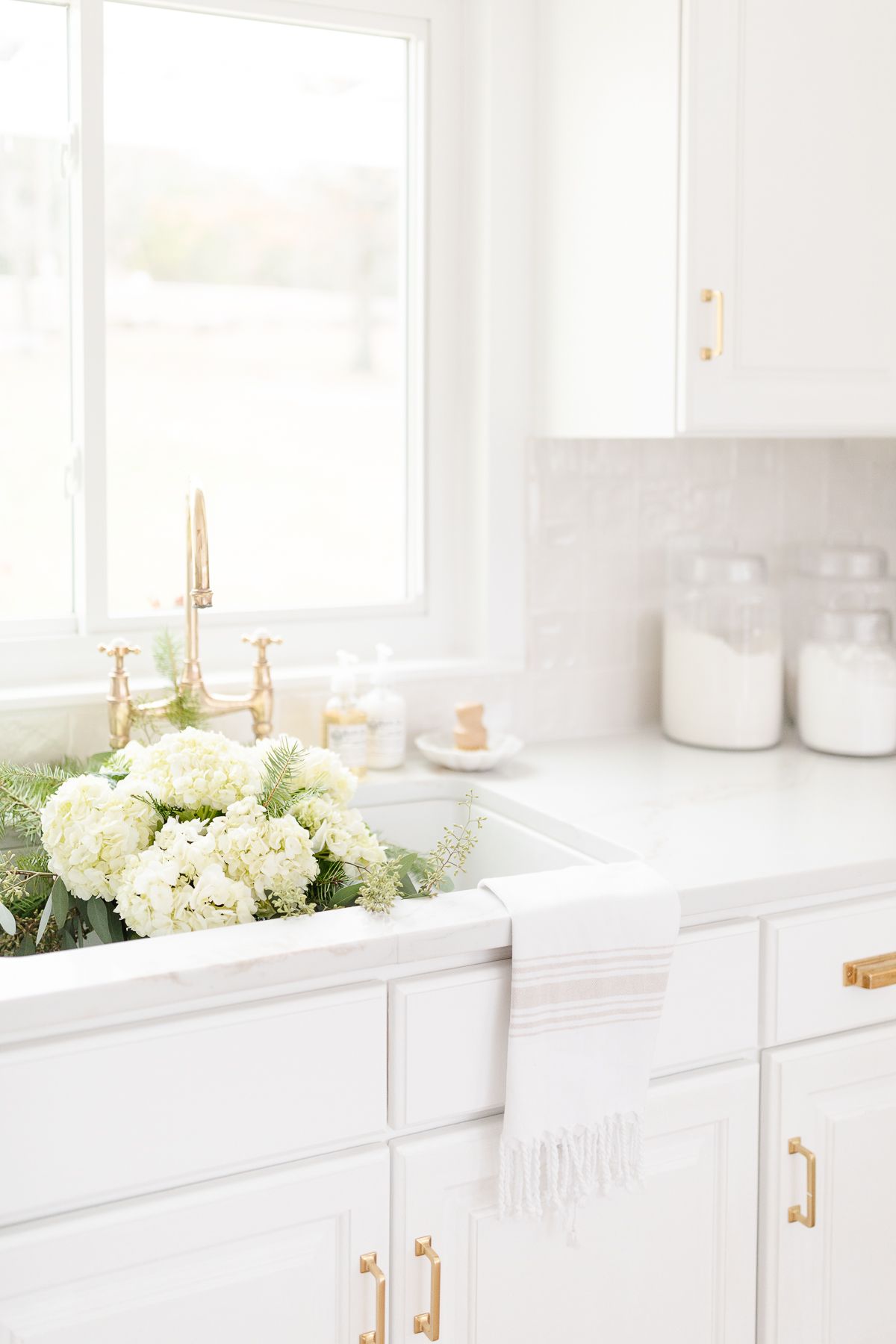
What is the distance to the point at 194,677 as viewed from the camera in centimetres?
185

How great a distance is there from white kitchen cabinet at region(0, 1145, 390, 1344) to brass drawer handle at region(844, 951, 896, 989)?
0.60 m

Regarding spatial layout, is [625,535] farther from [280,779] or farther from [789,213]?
[280,779]

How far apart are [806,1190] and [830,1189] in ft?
0.14

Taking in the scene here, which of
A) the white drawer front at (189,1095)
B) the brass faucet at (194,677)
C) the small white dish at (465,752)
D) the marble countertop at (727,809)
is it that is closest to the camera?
the white drawer front at (189,1095)

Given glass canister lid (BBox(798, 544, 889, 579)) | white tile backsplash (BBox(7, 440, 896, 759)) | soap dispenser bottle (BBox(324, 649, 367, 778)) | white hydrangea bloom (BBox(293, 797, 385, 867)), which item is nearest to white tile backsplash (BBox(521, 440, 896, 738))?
white tile backsplash (BBox(7, 440, 896, 759))

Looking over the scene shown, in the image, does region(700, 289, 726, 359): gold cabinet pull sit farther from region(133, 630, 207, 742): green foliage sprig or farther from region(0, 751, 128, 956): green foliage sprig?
region(0, 751, 128, 956): green foliage sprig

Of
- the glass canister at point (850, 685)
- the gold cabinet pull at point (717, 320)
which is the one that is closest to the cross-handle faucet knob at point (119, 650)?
the gold cabinet pull at point (717, 320)

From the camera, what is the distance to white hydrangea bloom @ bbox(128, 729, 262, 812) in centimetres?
146

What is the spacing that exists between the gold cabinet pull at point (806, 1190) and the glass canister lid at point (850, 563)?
101 centimetres

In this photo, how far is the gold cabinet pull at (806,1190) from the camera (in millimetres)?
1614

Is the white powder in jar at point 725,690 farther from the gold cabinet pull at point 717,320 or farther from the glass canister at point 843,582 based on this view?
the gold cabinet pull at point 717,320

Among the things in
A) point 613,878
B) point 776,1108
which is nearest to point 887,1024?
point 776,1108

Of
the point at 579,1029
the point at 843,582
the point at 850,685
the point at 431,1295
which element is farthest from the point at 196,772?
the point at 843,582

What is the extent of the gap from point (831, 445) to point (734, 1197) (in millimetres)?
1375
